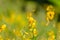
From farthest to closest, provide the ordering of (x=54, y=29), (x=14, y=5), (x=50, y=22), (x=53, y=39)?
1. (x=14, y=5)
2. (x=50, y=22)
3. (x=54, y=29)
4. (x=53, y=39)

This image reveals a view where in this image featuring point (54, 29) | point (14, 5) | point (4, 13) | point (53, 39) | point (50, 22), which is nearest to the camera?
point (53, 39)

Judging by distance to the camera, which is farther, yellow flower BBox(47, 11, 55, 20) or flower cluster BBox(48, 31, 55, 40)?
yellow flower BBox(47, 11, 55, 20)

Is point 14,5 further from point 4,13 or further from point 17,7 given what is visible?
point 4,13

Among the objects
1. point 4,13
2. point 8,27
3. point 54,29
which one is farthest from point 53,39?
point 4,13

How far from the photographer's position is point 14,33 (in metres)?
3.36

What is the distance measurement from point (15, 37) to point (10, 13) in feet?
5.69

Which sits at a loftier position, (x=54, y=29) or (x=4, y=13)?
(x=54, y=29)

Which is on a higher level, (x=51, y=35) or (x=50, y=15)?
(x=50, y=15)

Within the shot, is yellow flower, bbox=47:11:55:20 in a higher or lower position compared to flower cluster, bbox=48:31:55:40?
higher

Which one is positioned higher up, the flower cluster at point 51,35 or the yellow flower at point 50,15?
the yellow flower at point 50,15

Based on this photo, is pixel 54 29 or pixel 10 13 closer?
pixel 54 29

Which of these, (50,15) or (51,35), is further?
(50,15)

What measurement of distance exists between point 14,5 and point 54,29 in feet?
6.70

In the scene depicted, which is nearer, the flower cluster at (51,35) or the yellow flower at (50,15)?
the flower cluster at (51,35)
